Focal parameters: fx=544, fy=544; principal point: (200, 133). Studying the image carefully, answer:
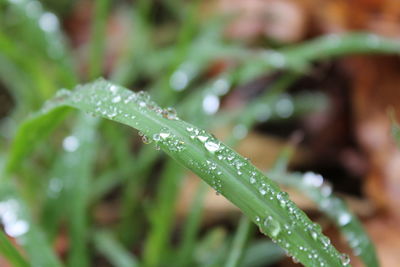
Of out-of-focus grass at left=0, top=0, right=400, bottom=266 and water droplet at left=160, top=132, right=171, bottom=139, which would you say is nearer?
water droplet at left=160, top=132, right=171, bottom=139

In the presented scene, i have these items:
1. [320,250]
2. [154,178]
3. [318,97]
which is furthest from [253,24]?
[320,250]

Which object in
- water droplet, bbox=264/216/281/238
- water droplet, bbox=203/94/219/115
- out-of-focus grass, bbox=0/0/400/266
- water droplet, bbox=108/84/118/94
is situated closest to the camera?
water droplet, bbox=264/216/281/238

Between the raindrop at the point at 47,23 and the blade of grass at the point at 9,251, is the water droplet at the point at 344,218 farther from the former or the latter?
the raindrop at the point at 47,23

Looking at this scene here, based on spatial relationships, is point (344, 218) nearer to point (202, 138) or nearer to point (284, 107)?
point (202, 138)

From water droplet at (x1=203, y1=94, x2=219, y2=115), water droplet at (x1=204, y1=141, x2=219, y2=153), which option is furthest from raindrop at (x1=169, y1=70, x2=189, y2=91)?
water droplet at (x1=204, y1=141, x2=219, y2=153)

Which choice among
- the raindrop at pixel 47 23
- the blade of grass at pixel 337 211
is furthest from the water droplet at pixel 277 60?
the raindrop at pixel 47 23

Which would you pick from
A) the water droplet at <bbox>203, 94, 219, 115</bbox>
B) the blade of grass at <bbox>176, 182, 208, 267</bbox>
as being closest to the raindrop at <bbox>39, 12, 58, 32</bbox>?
the water droplet at <bbox>203, 94, 219, 115</bbox>

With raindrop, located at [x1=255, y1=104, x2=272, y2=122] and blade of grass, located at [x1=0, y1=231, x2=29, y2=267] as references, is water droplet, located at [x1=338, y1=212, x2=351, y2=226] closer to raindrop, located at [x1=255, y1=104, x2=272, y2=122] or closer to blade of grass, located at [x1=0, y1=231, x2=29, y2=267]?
raindrop, located at [x1=255, y1=104, x2=272, y2=122]

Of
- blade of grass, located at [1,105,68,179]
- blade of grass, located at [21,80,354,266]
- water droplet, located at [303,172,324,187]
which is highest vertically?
water droplet, located at [303,172,324,187]

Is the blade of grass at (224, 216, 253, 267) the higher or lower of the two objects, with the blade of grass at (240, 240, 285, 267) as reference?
lower

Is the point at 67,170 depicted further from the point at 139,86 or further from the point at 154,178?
the point at 139,86

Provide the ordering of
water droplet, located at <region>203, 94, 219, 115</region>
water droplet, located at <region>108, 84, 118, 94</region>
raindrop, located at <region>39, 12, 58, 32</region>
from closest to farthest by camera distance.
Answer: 1. water droplet, located at <region>108, 84, 118, 94</region>
2. water droplet, located at <region>203, 94, 219, 115</region>
3. raindrop, located at <region>39, 12, 58, 32</region>
